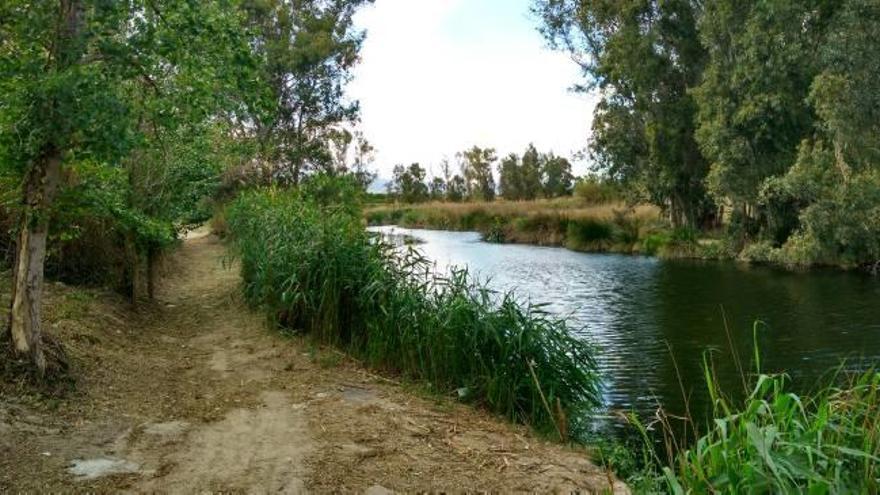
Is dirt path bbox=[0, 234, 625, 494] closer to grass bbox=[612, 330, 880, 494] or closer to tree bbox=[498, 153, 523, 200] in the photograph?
grass bbox=[612, 330, 880, 494]

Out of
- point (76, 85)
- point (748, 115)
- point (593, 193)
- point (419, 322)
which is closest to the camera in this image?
point (76, 85)

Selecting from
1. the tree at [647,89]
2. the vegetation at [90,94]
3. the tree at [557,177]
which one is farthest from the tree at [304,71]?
the tree at [557,177]

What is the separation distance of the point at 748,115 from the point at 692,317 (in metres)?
12.9

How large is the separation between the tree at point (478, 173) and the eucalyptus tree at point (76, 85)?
62.5m

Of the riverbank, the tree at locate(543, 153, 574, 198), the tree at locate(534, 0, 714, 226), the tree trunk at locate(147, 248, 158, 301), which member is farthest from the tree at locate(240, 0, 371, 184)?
the tree at locate(543, 153, 574, 198)

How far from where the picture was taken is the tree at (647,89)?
30594 mm

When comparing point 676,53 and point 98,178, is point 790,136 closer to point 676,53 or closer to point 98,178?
point 676,53

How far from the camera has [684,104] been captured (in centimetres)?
3127

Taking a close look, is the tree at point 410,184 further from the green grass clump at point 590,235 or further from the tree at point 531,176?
the green grass clump at point 590,235

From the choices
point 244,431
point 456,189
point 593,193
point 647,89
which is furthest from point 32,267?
point 456,189

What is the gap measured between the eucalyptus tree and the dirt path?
33.1 inches

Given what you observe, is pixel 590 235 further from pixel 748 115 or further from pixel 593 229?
pixel 748 115

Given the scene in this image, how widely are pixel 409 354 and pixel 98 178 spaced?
11.1ft

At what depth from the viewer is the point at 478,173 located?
7144 cm
